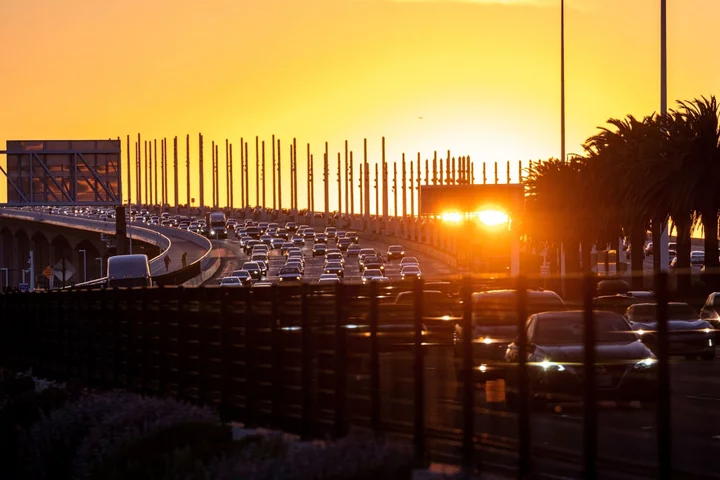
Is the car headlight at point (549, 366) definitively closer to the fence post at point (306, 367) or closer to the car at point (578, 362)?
the car at point (578, 362)

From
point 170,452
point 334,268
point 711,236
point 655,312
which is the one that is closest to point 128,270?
point 711,236

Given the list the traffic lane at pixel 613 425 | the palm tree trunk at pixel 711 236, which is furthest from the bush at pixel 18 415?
the palm tree trunk at pixel 711 236

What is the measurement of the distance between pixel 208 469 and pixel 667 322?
4754 millimetres

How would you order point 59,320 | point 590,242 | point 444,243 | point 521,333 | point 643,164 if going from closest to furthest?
point 521,333, point 59,320, point 643,164, point 590,242, point 444,243

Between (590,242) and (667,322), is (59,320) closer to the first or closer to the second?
(667,322)

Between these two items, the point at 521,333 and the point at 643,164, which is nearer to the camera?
the point at 521,333

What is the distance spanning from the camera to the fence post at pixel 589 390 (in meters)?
10.9

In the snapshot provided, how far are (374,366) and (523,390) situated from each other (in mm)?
3374

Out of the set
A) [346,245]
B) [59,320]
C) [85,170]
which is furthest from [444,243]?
[59,320]

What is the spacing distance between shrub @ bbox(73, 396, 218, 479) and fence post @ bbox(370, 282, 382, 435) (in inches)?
98.7

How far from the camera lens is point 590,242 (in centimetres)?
7944

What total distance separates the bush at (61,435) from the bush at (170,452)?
6.38 feet

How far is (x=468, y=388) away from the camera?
42.6 feet

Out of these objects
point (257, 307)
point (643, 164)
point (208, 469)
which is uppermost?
point (643, 164)
